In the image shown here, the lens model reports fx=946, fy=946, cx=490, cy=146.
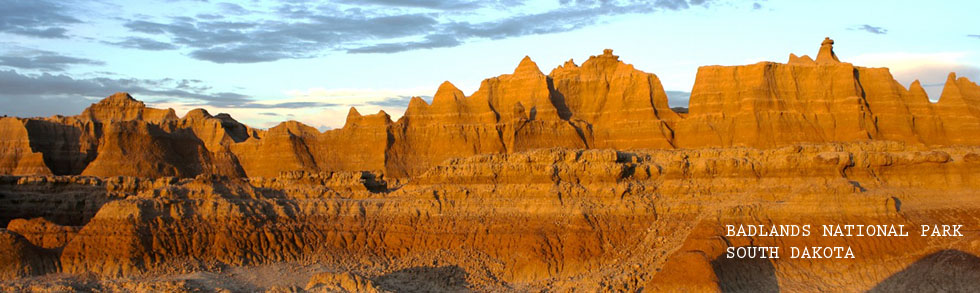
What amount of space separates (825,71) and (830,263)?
3714cm

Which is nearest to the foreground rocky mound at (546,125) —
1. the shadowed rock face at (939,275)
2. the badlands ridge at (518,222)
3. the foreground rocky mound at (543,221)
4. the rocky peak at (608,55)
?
the rocky peak at (608,55)

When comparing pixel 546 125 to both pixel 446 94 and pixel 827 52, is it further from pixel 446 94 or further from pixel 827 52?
pixel 827 52

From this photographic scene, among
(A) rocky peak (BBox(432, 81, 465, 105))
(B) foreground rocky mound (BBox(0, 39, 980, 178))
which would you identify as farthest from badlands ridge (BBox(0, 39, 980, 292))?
(A) rocky peak (BBox(432, 81, 465, 105))

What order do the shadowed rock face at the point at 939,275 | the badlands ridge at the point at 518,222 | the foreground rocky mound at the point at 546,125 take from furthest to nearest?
the foreground rocky mound at the point at 546,125 < the badlands ridge at the point at 518,222 < the shadowed rock face at the point at 939,275

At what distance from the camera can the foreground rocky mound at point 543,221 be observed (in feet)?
104

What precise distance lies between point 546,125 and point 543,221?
35.4m

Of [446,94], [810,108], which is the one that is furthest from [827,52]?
[446,94]

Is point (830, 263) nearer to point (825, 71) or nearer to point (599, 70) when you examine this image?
point (825, 71)

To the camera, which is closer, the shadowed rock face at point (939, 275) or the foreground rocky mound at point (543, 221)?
Result: the shadowed rock face at point (939, 275)

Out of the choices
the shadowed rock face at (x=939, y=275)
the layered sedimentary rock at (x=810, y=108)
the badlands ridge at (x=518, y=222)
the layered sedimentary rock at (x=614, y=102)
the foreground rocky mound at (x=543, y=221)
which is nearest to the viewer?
the shadowed rock face at (x=939, y=275)

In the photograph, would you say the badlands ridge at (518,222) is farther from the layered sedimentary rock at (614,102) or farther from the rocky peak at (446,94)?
the rocky peak at (446,94)

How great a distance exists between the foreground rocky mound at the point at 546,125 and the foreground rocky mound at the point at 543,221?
24209 millimetres

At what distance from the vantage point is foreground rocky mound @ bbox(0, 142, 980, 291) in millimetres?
31688

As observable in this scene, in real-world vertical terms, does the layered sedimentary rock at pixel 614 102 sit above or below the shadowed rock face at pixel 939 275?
above
